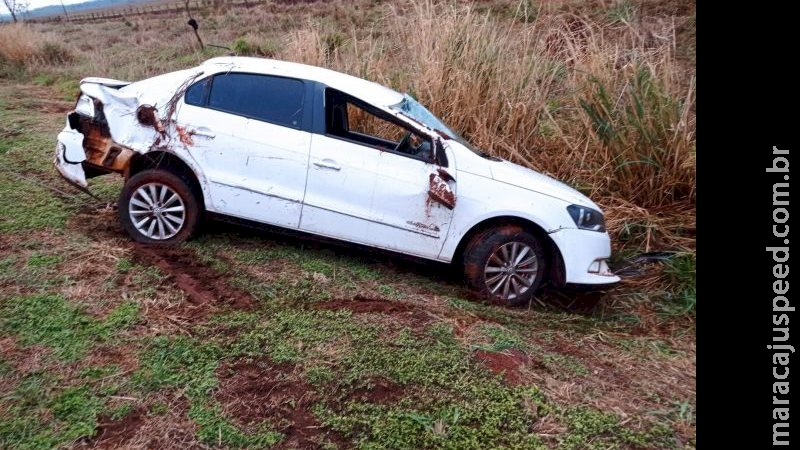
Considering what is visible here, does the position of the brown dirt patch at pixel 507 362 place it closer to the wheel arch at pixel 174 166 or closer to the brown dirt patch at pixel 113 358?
the brown dirt patch at pixel 113 358

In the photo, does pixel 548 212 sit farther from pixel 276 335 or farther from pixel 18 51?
pixel 18 51

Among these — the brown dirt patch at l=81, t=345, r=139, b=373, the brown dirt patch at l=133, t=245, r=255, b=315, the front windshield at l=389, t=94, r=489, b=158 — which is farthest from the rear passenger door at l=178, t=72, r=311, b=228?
the brown dirt patch at l=81, t=345, r=139, b=373

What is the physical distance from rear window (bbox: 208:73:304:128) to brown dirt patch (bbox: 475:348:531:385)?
248cm

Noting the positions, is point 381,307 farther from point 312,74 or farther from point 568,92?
point 568,92

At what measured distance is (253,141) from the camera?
4992mm

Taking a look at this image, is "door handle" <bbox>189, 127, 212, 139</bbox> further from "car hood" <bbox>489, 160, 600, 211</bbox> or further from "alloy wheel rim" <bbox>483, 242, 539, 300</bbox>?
"alloy wheel rim" <bbox>483, 242, 539, 300</bbox>

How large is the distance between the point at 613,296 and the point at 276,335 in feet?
10.2

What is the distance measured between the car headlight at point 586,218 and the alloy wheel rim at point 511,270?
0.43 metres

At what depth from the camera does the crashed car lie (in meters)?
4.94

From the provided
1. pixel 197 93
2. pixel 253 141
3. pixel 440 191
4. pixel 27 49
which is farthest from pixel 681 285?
pixel 27 49

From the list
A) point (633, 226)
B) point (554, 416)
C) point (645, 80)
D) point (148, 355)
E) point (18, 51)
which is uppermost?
point (18, 51)
